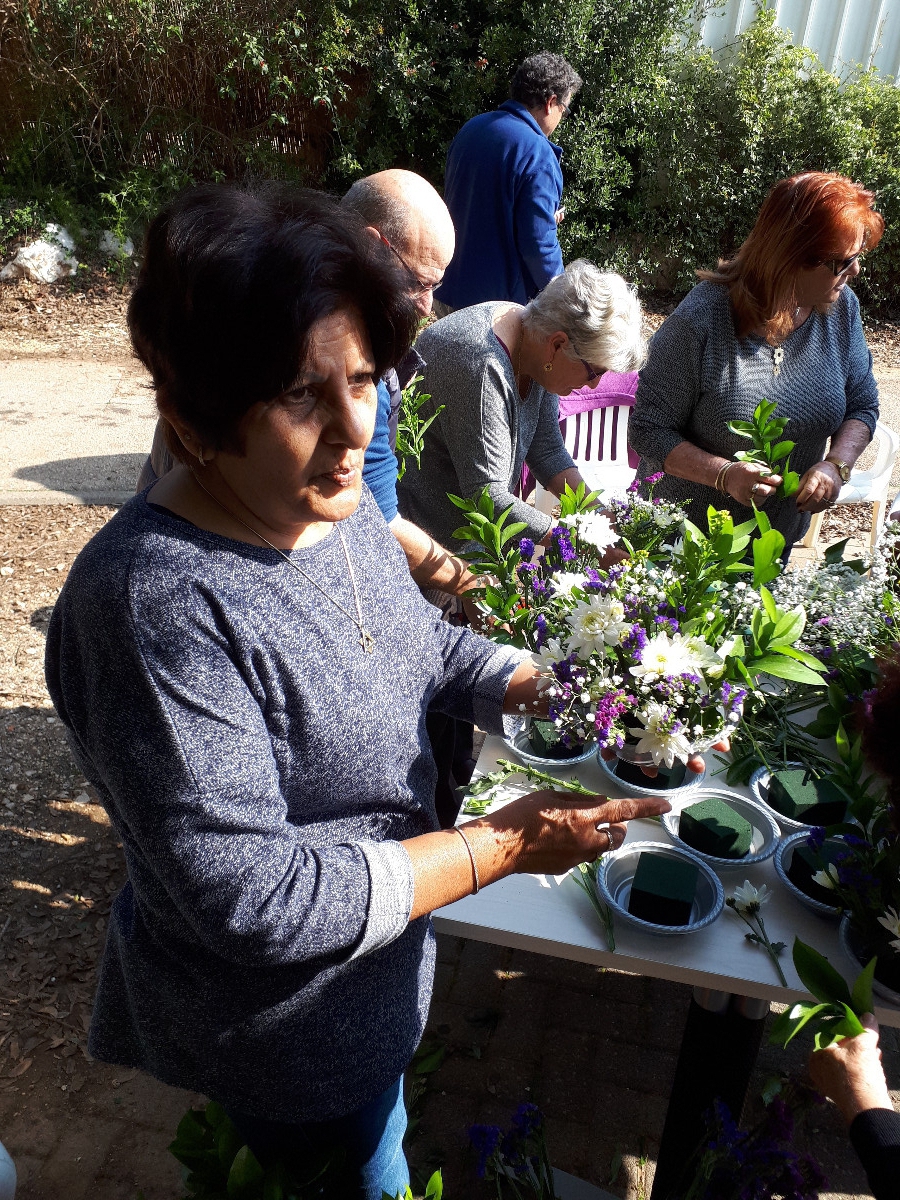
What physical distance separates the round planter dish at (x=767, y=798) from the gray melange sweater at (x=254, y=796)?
0.78 meters

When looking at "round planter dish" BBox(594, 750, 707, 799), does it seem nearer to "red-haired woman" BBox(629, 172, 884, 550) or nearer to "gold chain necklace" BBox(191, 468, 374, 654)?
"gold chain necklace" BBox(191, 468, 374, 654)

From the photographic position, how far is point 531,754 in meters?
1.96

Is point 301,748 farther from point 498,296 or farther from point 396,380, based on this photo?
point 498,296

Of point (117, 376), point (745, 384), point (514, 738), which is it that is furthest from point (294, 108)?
point (514, 738)

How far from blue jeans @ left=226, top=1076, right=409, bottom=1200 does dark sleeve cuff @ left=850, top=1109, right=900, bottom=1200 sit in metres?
0.70

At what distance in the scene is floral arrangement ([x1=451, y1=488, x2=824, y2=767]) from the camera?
4.97ft

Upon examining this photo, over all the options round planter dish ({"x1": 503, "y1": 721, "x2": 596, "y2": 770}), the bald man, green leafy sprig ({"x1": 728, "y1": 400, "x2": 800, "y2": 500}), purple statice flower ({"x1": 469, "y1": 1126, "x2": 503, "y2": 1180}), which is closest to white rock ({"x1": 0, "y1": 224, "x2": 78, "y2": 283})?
the bald man

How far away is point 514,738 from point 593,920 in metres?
0.45

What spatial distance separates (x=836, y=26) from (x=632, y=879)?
999 centimetres

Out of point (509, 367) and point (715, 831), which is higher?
point (509, 367)

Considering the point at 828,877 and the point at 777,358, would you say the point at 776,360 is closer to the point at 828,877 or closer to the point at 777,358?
the point at 777,358

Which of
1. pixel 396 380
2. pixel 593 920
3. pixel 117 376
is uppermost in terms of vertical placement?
pixel 396 380

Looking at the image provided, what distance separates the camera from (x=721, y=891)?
5.34 ft

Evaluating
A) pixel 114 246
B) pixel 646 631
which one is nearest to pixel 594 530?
pixel 646 631
